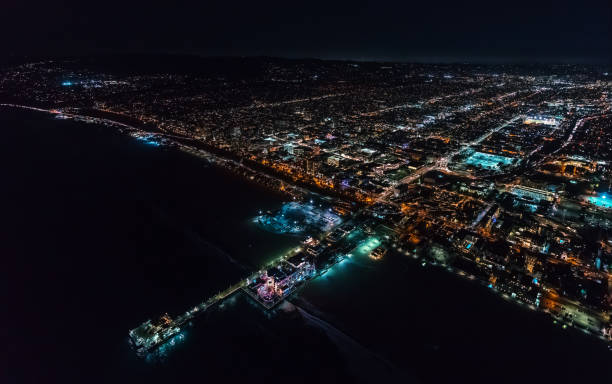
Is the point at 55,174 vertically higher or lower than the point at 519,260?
lower

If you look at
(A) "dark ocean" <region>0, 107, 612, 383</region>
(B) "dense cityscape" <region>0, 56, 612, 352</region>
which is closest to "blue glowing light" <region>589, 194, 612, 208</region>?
(B) "dense cityscape" <region>0, 56, 612, 352</region>

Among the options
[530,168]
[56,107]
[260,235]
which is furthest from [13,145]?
[530,168]

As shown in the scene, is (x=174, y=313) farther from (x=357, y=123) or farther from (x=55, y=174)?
(x=357, y=123)

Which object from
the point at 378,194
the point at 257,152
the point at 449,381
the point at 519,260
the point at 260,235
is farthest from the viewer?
the point at 257,152

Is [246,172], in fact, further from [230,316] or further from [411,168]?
[230,316]

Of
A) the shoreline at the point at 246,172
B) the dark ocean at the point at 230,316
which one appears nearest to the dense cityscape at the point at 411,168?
the shoreline at the point at 246,172

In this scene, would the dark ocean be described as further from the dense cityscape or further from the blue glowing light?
the blue glowing light

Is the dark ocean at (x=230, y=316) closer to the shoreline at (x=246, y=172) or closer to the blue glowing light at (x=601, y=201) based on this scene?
the shoreline at (x=246, y=172)
